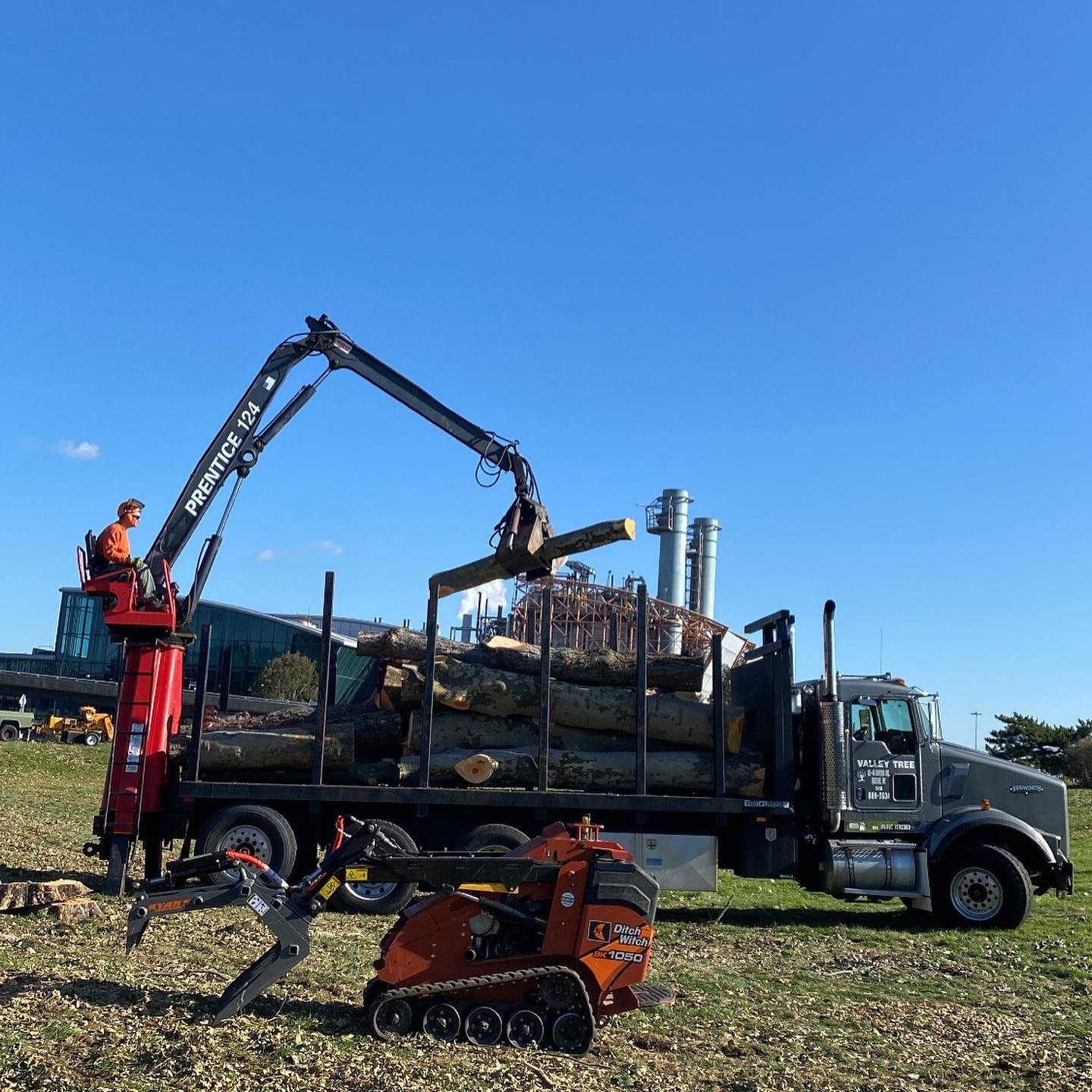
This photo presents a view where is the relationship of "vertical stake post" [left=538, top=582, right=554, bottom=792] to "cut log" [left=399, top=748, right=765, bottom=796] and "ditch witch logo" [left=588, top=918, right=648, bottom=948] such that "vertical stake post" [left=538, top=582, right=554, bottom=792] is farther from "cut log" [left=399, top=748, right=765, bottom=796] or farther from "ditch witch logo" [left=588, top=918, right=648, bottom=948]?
"ditch witch logo" [left=588, top=918, right=648, bottom=948]

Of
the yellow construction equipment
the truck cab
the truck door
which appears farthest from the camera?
the yellow construction equipment

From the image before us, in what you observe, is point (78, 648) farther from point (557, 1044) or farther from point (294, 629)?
point (557, 1044)

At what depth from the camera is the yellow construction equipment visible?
4506 cm

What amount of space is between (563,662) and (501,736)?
44.3 inches

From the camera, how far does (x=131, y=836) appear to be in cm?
1216

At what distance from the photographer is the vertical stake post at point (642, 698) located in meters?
12.2

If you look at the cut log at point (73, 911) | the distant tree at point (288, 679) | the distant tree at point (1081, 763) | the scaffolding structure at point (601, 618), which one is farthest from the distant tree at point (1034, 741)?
the cut log at point (73, 911)

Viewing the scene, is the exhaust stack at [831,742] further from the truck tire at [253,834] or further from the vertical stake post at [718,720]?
the truck tire at [253,834]

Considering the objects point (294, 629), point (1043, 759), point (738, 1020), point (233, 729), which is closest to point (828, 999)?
→ point (738, 1020)

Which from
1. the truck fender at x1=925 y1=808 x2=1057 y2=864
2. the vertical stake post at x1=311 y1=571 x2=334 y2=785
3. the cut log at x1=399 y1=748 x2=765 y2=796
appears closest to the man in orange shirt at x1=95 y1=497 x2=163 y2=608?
the vertical stake post at x1=311 y1=571 x2=334 y2=785

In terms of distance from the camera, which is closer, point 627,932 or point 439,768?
point 627,932

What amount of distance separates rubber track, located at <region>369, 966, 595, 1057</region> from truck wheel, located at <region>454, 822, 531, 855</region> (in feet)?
16.6

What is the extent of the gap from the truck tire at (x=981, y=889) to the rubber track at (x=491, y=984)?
22.8 feet

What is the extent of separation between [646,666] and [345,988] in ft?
19.2
